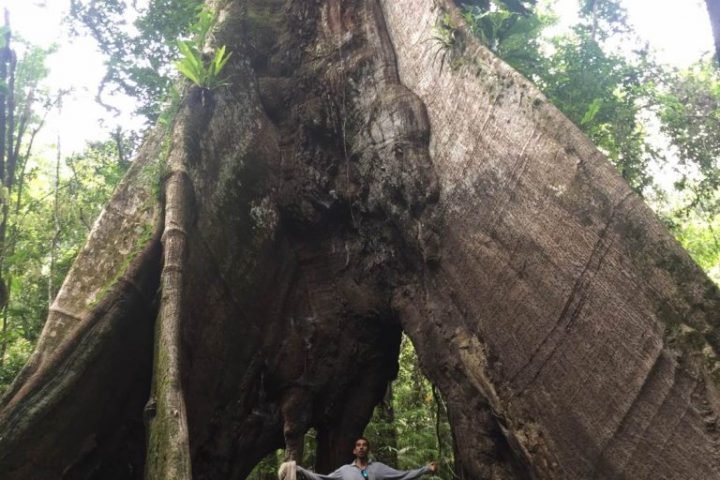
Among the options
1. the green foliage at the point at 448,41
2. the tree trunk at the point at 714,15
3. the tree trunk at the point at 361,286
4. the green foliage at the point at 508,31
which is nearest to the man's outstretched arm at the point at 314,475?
the tree trunk at the point at 361,286

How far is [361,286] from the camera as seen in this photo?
5805 millimetres

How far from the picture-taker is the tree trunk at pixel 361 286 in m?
3.33

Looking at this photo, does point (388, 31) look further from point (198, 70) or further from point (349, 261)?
point (349, 261)

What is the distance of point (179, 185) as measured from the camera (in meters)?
4.81

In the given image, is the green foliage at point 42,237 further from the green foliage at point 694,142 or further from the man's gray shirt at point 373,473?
the green foliage at point 694,142

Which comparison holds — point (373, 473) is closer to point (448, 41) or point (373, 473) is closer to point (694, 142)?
point (448, 41)

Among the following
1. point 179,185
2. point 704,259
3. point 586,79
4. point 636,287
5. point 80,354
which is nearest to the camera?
point 636,287

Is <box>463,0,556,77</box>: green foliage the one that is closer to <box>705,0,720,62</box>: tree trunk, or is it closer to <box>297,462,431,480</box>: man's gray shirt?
<box>705,0,720,62</box>: tree trunk

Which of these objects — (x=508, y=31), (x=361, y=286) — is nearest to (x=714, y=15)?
(x=508, y=31)

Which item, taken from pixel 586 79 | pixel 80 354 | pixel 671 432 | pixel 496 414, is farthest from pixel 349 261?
pixel 586 79

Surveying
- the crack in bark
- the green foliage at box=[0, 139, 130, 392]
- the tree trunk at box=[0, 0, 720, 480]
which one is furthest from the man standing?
the green foliage at box=[0, 139, 130, 392]

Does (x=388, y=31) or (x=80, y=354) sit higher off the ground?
(x=388, y=31)

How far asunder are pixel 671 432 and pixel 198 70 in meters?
4.86

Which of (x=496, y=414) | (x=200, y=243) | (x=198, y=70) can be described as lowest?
(x=496, y=414)
